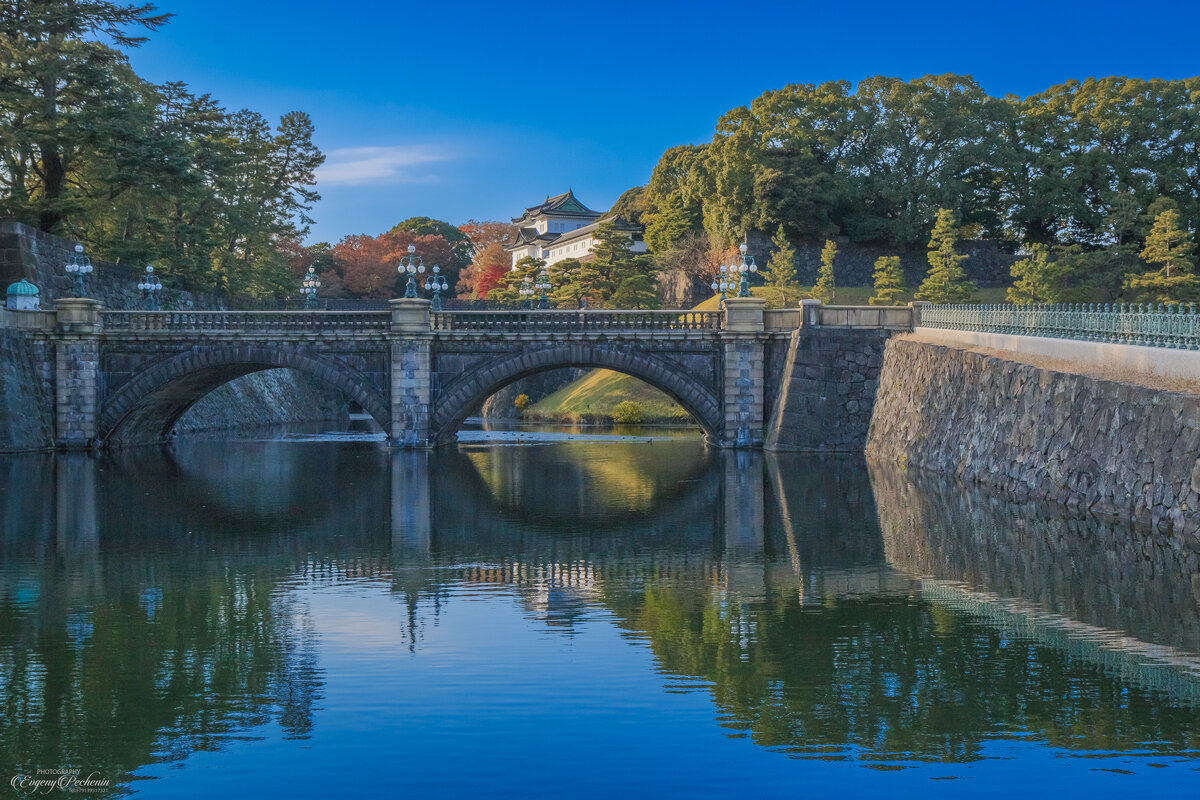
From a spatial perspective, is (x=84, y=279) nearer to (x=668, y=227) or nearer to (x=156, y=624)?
(x=156, y=624)

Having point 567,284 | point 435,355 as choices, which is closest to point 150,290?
point 435,355

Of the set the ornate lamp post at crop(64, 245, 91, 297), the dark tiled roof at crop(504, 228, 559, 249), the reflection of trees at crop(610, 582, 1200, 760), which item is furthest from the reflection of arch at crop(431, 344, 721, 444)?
the dark tiled roof at crop(504, 228, 559, 249)

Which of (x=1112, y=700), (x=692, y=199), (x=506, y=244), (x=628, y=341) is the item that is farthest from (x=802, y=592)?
(x=506, y=244)

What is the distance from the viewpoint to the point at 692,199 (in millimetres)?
90500

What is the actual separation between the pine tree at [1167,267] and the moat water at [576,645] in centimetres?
4255

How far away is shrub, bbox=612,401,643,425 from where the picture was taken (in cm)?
7212

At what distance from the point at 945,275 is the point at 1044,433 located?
3996cm

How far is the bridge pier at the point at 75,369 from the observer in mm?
49500

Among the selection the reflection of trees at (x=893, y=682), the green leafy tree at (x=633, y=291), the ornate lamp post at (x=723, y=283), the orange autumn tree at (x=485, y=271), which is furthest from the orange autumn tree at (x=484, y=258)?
the reflection of trees at (x=893, y=682)

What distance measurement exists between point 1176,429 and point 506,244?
120815 mm

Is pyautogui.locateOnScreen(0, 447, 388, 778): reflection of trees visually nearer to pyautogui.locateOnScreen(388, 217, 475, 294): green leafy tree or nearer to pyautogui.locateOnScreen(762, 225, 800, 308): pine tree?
pyautogui.locateOnScreen(762, 225, 800, 308): pine tree

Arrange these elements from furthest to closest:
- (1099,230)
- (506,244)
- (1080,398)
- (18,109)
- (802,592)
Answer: (506,244)
(1099,230)
(18,109)
(1080,398)
(802,592)

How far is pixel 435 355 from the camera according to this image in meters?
49.3

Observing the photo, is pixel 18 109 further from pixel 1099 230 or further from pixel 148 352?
pixel 1099 230
